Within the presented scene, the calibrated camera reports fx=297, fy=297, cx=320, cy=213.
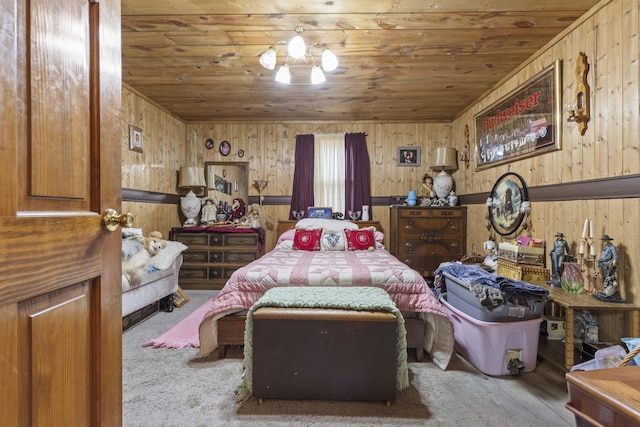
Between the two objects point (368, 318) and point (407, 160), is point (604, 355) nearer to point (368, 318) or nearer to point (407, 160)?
point (368, 318)

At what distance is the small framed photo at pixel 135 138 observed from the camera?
3.59 metres

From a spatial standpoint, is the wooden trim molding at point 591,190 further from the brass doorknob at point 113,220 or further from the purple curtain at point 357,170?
the brass doorknob at point 113,220

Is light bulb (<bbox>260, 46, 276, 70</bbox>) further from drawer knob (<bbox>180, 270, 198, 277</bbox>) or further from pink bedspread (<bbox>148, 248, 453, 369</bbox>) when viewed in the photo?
drawer knob (<bbox>180, 270, 198, 277</bbox>)

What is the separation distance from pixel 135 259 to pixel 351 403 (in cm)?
229

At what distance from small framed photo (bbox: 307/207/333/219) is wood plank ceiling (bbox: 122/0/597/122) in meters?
1.54

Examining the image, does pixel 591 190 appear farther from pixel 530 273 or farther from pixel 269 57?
pixel 269 57

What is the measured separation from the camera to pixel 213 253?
14.0 ft

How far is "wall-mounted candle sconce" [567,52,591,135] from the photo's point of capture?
229cm

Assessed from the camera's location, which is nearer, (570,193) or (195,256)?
(570,193)

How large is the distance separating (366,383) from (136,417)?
1295mm

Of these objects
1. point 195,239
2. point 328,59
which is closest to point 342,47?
point 328,59

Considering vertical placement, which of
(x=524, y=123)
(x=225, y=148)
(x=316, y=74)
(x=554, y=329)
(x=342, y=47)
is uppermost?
(x=342, y=47)

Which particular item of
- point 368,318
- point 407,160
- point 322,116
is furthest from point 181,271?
point 407,160

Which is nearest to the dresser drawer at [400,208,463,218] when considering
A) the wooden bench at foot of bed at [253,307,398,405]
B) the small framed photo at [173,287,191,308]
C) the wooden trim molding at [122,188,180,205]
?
the wooden bench at foot of bed at [253,307,398,405]
